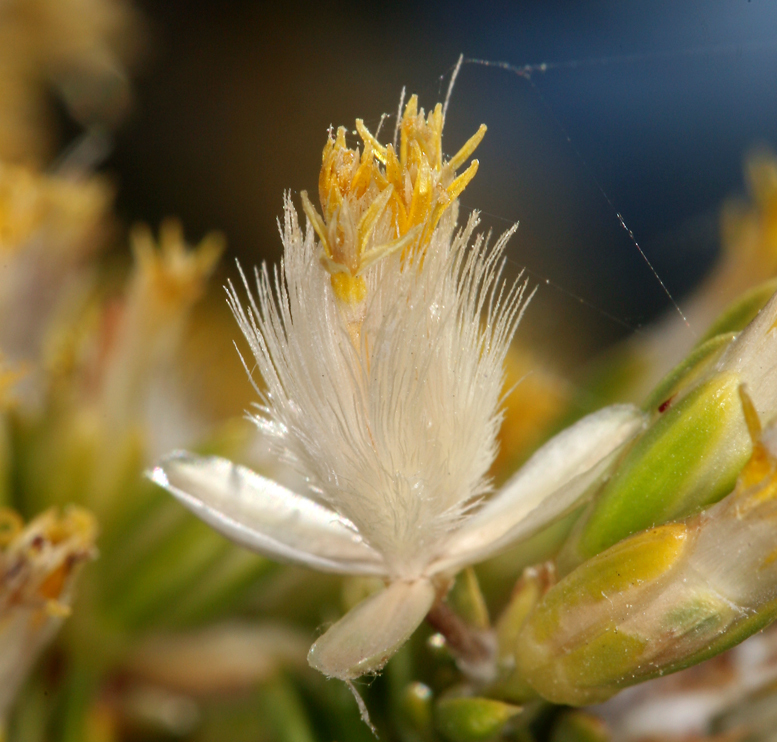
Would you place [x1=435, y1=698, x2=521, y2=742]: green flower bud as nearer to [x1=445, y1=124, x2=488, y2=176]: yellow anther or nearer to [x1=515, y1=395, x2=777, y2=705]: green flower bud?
[x1=515, y1=395, x2=777, y2=705]: green flower bud

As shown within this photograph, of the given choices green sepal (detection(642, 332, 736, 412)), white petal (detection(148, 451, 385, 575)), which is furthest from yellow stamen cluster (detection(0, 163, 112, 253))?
green sepal (detection(642, 332, 736, 412))

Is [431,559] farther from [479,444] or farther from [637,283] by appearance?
[637,283]

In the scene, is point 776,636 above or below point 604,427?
below

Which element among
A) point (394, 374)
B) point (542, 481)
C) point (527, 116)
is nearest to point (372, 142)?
point (394, 374)

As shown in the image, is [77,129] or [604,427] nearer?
[604,427]

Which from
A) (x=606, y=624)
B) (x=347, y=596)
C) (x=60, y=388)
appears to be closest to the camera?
(x=606, y=624)

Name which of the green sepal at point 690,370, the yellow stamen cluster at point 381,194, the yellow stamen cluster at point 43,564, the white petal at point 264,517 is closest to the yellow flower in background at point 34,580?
the yellow stamen cluster at point 43,564

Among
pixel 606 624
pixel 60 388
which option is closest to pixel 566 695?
pixel 606 624

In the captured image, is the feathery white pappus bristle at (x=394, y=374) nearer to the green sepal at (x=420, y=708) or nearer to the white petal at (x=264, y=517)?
the white petal at (x=264, y=517)
